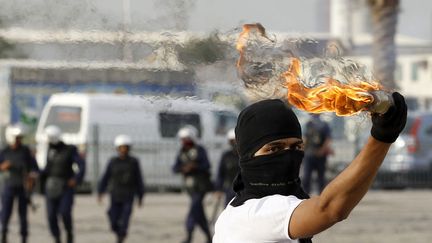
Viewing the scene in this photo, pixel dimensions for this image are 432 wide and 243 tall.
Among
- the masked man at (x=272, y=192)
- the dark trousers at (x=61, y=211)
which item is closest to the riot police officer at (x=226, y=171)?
the dark trousers at (x=61, y=211)

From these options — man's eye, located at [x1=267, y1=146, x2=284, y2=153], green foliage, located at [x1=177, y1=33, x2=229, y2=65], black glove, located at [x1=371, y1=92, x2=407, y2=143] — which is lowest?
man's eye, located at [x1=267, y1=146, x2=284, y2=153]

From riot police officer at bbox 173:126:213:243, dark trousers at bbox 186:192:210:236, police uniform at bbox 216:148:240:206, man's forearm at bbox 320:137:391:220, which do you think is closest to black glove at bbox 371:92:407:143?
man's forearm at bbox 320:137:391:220

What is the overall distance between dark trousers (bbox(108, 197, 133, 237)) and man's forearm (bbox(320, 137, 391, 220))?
12143 mm

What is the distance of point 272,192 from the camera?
3.71 m

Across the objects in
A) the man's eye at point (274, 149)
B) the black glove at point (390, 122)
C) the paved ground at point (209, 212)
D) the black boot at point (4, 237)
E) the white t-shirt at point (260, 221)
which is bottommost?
the paved ground at point (209, 212)

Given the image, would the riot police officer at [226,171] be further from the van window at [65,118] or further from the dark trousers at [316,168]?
the van window at [65,118]

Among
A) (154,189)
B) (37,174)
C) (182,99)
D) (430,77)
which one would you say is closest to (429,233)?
(37,174)

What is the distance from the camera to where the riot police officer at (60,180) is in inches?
594

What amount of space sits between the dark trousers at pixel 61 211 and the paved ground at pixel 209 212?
141 cm

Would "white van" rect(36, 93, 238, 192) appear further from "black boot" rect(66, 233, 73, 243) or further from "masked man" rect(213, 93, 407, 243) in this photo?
"masked man" rect(213, 93, 407, 243)

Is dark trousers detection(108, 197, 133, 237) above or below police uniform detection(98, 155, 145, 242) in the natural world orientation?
below

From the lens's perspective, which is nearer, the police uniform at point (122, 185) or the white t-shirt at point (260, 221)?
the white t-shirt at point (260, 221)

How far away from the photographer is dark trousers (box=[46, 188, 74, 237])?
15039mm

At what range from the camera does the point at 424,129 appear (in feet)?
85.2
